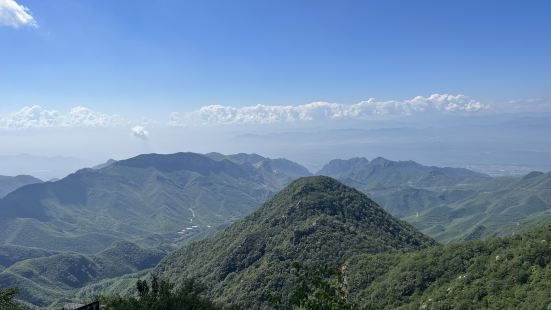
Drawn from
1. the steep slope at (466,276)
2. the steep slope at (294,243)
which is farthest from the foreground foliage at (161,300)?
the steep slope at (294,243)

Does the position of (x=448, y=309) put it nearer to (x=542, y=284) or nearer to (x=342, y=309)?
(x=542, y=284)

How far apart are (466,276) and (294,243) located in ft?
230

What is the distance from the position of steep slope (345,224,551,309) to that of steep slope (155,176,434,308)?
21.6m

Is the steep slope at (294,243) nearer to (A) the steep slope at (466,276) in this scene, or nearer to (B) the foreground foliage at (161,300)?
(A) the steep slope at (466,276)

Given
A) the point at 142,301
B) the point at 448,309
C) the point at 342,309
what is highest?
the point at 342,309

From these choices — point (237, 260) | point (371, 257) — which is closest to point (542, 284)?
point (371, 257)

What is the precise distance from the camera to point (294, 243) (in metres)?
153

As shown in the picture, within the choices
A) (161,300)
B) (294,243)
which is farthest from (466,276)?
(294,243)

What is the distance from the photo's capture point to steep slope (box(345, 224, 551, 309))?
78.4 metres

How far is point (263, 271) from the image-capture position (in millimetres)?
137375

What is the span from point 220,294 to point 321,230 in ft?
138

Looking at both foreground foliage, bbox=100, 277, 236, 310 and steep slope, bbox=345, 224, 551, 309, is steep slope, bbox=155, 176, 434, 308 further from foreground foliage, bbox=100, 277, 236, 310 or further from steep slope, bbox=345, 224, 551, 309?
foreground foliage, bbox=100, 277, 236, 310

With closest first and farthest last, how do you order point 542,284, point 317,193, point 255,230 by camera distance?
1. point 542,284
2. point 255,230
3. point 317,193


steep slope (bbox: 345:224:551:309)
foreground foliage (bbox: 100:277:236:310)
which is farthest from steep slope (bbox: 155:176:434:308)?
foreground foliage (bbox: 100:277:236:310)
